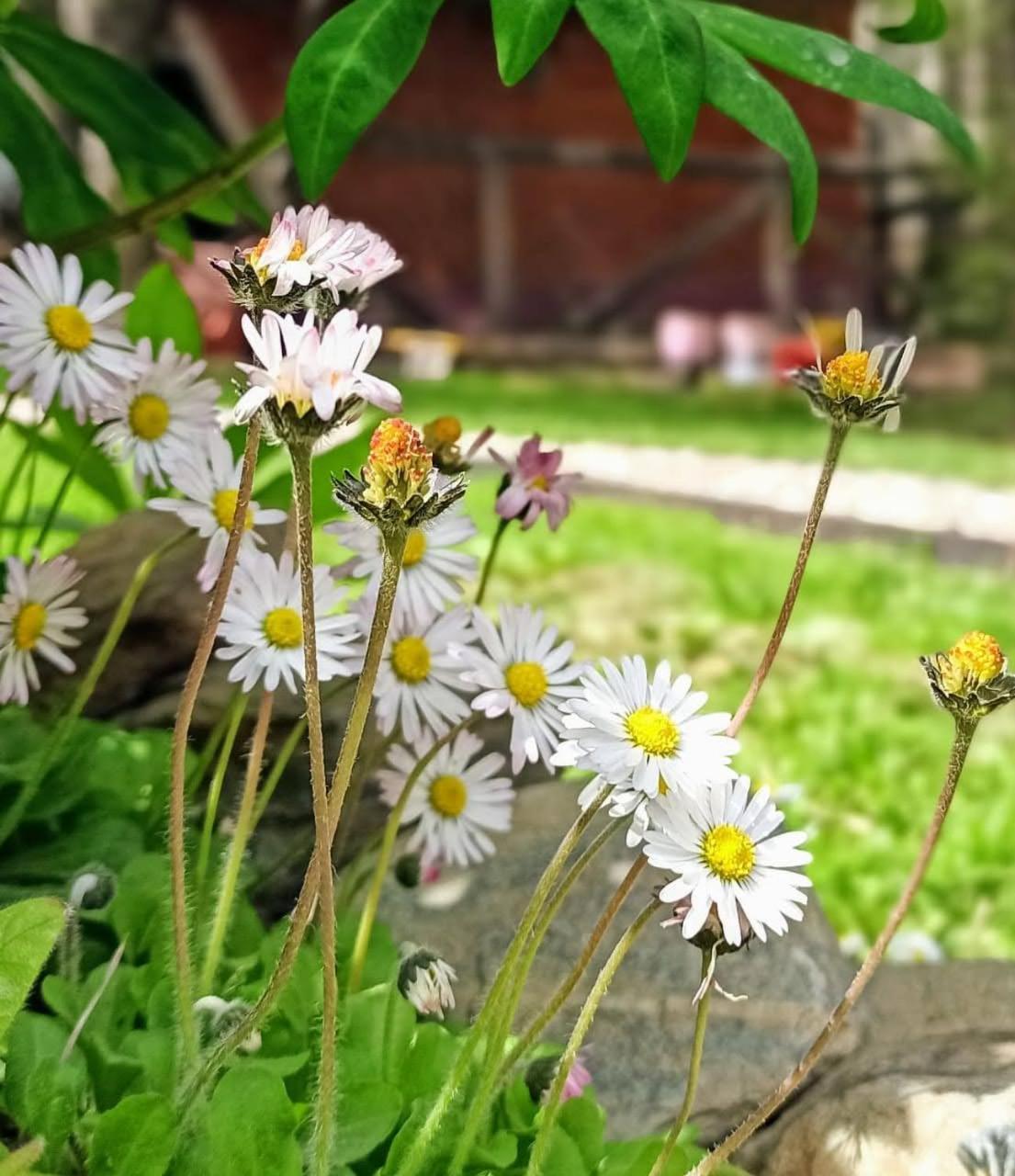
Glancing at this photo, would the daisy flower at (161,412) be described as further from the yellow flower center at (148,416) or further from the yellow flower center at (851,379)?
the yellow flower center at (851,379)

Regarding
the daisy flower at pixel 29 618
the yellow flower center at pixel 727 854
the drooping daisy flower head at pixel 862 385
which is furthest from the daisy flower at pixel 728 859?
the daisy flower at pixel 29 618

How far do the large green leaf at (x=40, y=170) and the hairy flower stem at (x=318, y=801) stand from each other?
2.50 feet

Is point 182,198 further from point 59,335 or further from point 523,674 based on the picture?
point 523,674

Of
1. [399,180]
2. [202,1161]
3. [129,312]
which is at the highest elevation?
[399,180]

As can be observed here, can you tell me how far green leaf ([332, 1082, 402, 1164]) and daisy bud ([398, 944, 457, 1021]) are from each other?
0.08 meters

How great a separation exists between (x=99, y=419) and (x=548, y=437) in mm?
5890

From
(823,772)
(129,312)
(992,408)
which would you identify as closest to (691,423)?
(992,408)

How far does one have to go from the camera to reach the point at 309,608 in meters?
0.91

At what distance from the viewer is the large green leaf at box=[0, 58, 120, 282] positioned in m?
1.54

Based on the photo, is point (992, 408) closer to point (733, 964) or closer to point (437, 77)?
point (437, 77)

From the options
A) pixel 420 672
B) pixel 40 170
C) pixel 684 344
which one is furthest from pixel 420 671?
pixel 684 344

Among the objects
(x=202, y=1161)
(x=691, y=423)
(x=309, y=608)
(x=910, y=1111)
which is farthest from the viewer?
Answer: (x=691, y=423)

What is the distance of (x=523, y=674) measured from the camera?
1241 millimetres

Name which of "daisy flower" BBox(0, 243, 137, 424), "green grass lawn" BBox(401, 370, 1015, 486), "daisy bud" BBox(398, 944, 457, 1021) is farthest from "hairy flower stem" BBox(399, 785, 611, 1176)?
"green grass lawn" BBox(401, 370, 1015, 486)
